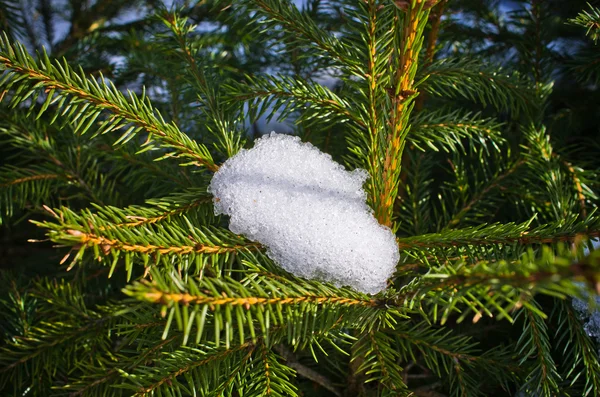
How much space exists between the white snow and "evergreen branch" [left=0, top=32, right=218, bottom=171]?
74 mm

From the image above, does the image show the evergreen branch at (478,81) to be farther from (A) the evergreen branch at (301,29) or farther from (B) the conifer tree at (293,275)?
(A) the evergreen branch at (301,29)

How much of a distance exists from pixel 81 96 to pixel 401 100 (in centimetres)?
38

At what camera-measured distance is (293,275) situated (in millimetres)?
578

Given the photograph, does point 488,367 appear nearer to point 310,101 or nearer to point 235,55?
point 310,101

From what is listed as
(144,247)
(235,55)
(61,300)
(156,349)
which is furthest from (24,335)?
(235,55)

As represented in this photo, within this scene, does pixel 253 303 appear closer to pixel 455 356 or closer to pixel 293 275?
pixel 293 275

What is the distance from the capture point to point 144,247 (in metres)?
0.48

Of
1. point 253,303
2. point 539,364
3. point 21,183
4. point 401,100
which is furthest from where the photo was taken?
point 21,183

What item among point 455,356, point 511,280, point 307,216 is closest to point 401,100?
point 307,216

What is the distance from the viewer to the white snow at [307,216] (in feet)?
1.83

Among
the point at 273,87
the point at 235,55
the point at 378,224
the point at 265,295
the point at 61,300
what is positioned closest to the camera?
the point at 265,295

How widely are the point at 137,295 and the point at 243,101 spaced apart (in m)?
0.44

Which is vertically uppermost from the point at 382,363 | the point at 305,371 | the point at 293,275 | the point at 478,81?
the point at 478,81

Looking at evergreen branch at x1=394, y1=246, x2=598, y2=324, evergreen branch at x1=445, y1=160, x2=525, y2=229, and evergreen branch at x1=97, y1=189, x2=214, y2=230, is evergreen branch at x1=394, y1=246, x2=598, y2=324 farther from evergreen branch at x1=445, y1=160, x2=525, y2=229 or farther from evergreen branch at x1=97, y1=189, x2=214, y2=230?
evergreen branch at x1=445, y1=160, x2=525, y2=229
